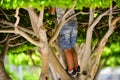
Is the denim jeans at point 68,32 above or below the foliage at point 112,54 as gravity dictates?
above

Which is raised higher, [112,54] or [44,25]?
[44,25]

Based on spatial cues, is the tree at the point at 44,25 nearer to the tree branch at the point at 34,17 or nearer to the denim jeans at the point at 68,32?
the tree branch at the point at 34,17

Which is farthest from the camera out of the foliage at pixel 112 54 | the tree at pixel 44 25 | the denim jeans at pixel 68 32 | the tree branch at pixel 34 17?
the foliage at pixel 112 54

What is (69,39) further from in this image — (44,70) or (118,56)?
(118,56)

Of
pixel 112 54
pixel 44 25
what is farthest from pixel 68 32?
pixel 112 54

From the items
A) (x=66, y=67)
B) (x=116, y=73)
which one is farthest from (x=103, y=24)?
(x=116, y=73)

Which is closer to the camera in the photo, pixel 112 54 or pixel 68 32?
pixel 68 32

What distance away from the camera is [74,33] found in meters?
9.29

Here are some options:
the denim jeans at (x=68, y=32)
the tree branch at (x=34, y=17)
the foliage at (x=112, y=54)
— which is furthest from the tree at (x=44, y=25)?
the foliage at (x=112, y=54)

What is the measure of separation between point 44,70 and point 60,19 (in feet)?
3.81

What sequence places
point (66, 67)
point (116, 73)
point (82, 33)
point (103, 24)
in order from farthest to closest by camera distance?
point (116, 73) → point (82, 33) → point (103, 24) → point (66, 67)

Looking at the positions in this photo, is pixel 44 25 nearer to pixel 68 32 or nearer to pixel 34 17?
pixel 68 32

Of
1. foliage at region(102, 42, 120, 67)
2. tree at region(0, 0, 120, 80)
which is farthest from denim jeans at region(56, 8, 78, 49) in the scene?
foliage at region(102, 42, 120, 67)

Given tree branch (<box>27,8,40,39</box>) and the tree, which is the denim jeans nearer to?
the tree
